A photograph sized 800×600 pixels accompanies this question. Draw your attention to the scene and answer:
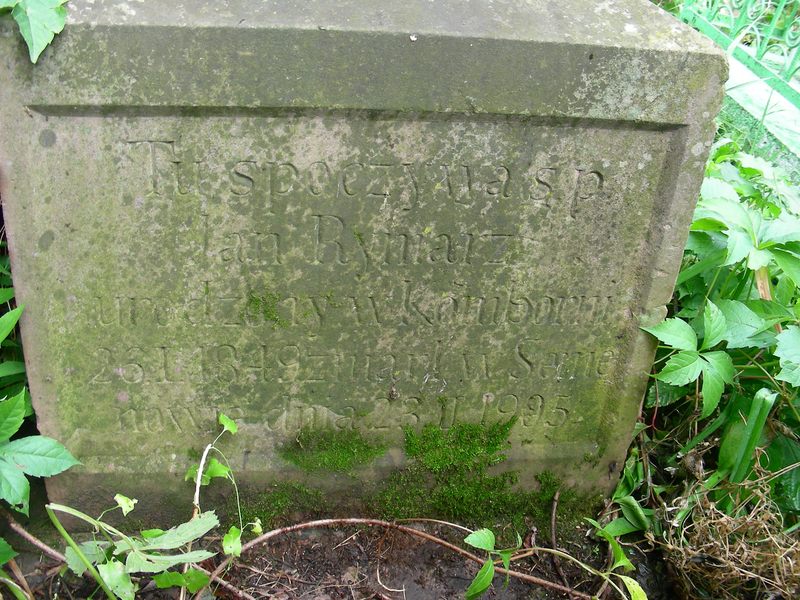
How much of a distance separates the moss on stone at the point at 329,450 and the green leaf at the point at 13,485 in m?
0.72

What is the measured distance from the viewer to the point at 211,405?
203 centimetres

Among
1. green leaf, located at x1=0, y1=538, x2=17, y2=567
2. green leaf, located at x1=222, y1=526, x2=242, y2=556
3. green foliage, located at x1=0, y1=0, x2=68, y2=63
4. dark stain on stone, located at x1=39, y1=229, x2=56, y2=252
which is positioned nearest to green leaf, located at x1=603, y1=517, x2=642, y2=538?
green leaf, located at x1=222, y1=526, x2=242, y2=556

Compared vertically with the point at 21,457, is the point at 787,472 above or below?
below

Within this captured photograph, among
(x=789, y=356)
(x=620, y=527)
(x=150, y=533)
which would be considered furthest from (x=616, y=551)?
(x=150, y=533)

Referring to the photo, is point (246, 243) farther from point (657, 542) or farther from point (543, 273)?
point (657, 542)

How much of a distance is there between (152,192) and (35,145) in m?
0.28

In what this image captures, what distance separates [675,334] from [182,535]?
148 cm

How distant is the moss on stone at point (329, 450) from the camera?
2131mm

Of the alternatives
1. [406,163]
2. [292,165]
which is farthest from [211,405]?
[406,163]

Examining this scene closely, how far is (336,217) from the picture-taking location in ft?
5.96

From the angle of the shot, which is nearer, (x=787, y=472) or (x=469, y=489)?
(x=787, y=472)

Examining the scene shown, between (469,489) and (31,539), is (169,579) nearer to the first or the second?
(31,539)

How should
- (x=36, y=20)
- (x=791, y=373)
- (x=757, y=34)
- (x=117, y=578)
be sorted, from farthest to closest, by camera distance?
1. (x=757, y=34)
2. (x=791, y=373)
3. (x=117, y=578)
4. (x=36, y=20)

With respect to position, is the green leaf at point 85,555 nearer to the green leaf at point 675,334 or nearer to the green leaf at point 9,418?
the green leaf at point 9,418
